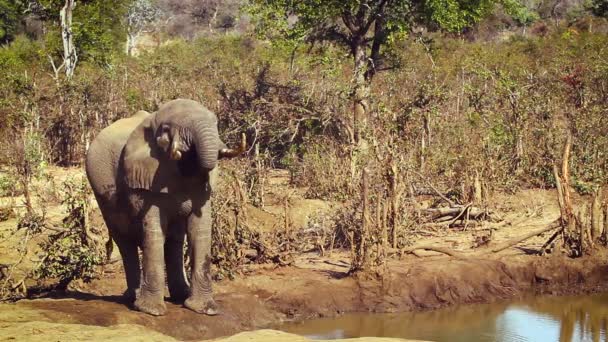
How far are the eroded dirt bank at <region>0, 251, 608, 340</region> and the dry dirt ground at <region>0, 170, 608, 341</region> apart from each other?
0.04 ft

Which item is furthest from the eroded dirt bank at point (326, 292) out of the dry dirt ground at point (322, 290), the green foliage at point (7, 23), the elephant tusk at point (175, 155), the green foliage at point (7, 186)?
the green foliage at point (7, 23)

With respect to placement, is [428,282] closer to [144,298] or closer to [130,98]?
[144,298]

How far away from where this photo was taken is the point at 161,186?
28.3ft

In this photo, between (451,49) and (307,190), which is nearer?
(307,190)

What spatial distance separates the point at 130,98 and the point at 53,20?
607cm

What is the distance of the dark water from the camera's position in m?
9.55

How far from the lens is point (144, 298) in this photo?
29.0ft

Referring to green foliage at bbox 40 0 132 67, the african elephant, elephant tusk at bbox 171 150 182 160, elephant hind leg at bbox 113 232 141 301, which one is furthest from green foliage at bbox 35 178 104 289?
green foliage at bbox 40 0 132 67

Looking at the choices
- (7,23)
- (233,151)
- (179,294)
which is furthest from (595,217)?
(7,23)

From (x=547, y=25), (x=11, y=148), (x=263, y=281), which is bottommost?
(x=263, y=281)

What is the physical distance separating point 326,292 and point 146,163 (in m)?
2.75

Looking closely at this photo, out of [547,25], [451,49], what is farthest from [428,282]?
[547,25]

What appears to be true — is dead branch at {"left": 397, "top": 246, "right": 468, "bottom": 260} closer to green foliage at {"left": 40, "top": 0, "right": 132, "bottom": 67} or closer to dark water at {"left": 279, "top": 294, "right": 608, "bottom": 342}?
dark water at {"left": 279, "top": 294, "right": 608, "bottom": 342}

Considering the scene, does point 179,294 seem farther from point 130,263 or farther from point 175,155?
point 175,155
